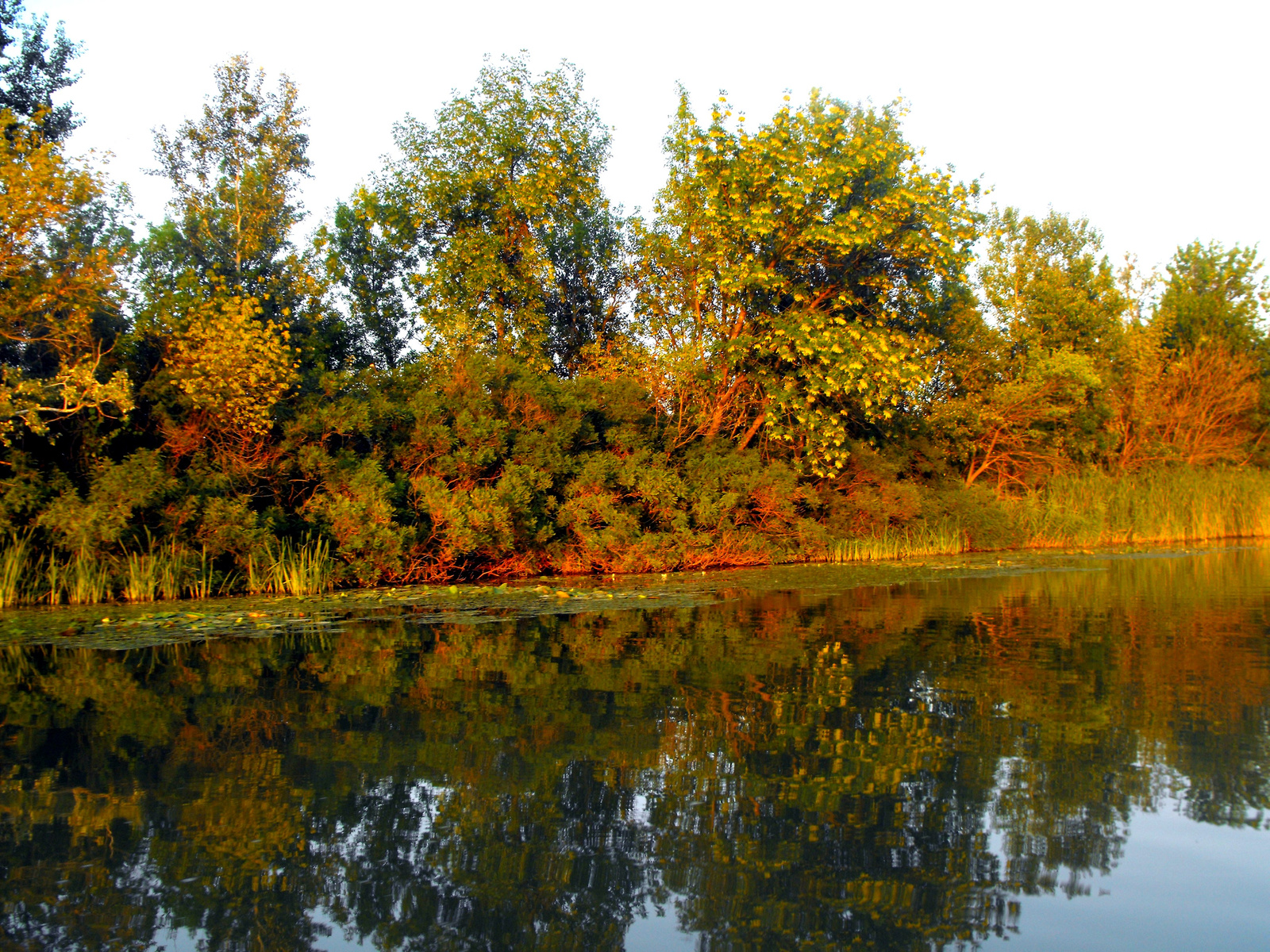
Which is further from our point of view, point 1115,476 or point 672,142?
point 1115,476

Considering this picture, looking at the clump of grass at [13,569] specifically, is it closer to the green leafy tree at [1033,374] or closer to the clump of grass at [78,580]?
the clump of grass at [78,580]

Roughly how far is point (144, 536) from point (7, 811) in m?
9.86

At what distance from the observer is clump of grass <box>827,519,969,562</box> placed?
20453mm

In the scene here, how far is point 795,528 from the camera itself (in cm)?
1978

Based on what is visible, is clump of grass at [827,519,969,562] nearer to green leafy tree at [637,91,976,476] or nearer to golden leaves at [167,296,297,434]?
green leafy tree at [637,91,976,476]

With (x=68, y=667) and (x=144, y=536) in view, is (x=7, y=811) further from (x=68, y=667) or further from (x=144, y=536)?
(x=144, y=536)

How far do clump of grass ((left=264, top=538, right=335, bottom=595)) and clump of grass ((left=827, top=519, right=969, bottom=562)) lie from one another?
10302mm

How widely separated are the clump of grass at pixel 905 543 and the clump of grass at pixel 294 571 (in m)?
10.3

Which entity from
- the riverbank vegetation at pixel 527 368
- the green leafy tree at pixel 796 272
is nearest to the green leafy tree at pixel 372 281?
the riverbank vegetation at pixel 527 368

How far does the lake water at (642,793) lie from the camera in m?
3.50

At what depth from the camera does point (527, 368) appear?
18156 mm

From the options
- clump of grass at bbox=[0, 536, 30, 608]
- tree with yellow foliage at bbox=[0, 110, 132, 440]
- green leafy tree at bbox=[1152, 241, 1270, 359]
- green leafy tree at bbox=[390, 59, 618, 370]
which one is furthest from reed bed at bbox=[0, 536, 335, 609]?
green leafy tree at bbox=[1152, 241, 1270, 359]

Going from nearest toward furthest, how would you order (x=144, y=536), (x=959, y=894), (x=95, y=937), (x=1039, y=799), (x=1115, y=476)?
(x=95, y=937) → (x=959, y=894) → (x=1039, y=799) → (x=144, y=536) → (x=1115, y=476)

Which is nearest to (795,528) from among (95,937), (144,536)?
(144,536)
